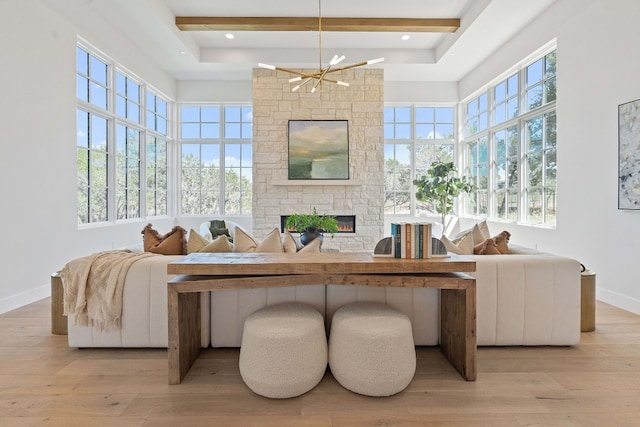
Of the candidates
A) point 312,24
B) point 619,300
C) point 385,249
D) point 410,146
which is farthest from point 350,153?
point 385,249

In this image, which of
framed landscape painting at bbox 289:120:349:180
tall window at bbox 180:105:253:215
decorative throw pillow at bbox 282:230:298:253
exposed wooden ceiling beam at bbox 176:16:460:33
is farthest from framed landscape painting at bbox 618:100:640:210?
tall window at bbox 180:105:253:215

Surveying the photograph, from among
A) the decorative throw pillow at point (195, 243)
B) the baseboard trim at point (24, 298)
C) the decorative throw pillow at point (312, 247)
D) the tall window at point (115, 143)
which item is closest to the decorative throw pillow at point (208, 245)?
the decorative throw pillow at point (195, 243)

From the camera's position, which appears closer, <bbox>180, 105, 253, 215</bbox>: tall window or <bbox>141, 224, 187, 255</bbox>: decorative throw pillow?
<bbox>141, 224, 187, 255</bbox>: decorative throw pillow

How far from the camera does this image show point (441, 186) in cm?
693

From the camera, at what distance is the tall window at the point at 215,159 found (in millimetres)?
7742

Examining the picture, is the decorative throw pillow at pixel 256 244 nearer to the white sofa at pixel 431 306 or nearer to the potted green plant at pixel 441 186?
the white sofa at pixel 431 306

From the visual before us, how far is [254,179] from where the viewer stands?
6.90m

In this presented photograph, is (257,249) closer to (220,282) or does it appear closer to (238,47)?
(220,282)

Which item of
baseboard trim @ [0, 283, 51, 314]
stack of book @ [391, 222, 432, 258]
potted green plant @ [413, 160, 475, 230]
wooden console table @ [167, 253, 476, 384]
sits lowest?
baseboard trim @ [0, 283, 51, 314]

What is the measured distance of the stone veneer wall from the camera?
6.85 meters

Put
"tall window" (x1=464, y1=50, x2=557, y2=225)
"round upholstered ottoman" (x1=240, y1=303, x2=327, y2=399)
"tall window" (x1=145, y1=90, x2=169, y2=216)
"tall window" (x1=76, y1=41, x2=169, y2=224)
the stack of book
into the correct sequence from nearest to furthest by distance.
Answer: "round upholstered ottoman" (x1=240, y1=303, x2=327, y2=399) < the stack of book < "tall window" (x1=76, y1=41, x2=169, y2=224) < "tall window" (x1=464, y1=50, x2=557, y2=225) < "tall window" (x1=145, y1=90, x2=169, y2=216)

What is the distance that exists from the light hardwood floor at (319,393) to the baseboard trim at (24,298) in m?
1.12

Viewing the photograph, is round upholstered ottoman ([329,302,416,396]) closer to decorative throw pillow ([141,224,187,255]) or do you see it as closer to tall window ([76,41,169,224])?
decorative throw pillow ([141,224,187,255])

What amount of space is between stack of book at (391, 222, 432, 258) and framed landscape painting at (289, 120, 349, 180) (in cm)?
483
